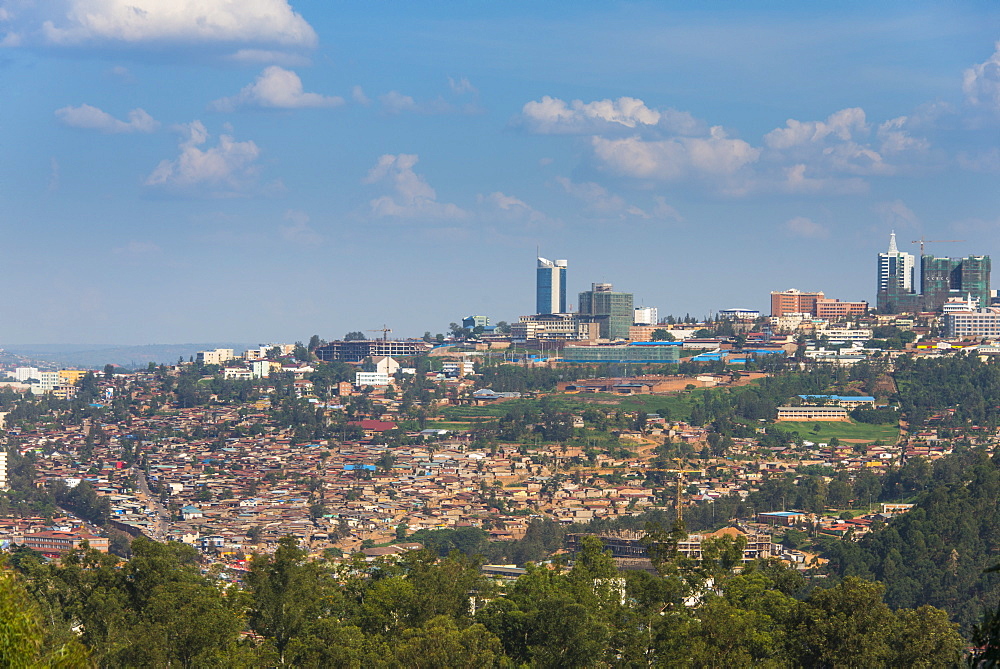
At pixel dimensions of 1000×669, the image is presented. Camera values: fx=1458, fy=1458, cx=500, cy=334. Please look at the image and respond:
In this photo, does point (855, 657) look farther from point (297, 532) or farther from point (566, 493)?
point (566, 493)

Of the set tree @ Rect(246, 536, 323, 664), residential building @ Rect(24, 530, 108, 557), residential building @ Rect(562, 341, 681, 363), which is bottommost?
residential building @ Rect(24, 530, 108, 557)

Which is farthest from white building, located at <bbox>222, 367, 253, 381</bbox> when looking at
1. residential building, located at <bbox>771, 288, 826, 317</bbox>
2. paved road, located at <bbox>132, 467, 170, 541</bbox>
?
residential building, located at <bbox>771, 288, 826, 317</bbox>

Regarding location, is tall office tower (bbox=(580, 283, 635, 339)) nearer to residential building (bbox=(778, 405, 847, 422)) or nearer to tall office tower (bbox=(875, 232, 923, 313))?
tall office tower (bbox=(875, 232, 923, 313))

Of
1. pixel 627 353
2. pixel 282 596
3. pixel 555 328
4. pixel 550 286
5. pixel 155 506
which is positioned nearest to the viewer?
A: pixel 282 596

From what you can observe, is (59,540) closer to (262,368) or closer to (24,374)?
(262,368)

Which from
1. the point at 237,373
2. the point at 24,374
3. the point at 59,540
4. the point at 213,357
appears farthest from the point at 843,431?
the point at 24,374

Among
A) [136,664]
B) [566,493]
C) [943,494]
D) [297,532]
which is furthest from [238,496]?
[136,664]
